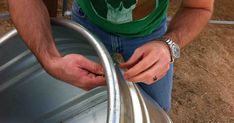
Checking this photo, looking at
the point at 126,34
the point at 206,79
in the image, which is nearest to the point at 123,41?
the point at 126,34

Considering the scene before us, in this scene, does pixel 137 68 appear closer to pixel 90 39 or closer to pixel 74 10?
pixel 90 39

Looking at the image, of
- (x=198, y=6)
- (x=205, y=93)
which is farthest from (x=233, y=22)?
(x=198, y=6)

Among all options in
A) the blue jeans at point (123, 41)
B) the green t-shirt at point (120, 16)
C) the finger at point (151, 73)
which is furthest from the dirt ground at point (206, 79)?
the finger at point (151, 73)

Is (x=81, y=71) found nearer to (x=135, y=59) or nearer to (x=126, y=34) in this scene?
(x=135, y=59)

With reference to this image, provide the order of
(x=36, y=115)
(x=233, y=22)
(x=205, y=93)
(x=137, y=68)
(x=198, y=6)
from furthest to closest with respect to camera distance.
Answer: (x=233, y=22)
(x=205, y=93)
(x=36, y=115)
(x=198, y=6)
(x=137, y=68)

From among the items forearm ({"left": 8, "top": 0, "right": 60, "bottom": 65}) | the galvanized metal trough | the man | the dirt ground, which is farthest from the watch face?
the dirt ground

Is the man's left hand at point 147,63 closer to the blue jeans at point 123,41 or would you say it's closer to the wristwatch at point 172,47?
the wristwatch at point 172,47

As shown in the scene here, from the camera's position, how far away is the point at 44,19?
0.82 meters

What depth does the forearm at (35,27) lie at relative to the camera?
2.60 ft

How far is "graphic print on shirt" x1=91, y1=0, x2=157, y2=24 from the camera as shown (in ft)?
2.99

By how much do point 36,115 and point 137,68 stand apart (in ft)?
1.36

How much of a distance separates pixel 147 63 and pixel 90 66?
0.10 m

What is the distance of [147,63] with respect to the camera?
73cm

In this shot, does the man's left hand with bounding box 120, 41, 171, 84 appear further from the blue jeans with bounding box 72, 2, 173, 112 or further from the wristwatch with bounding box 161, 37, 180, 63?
the blue jeans with bounding box 72, 2, 173, 112
